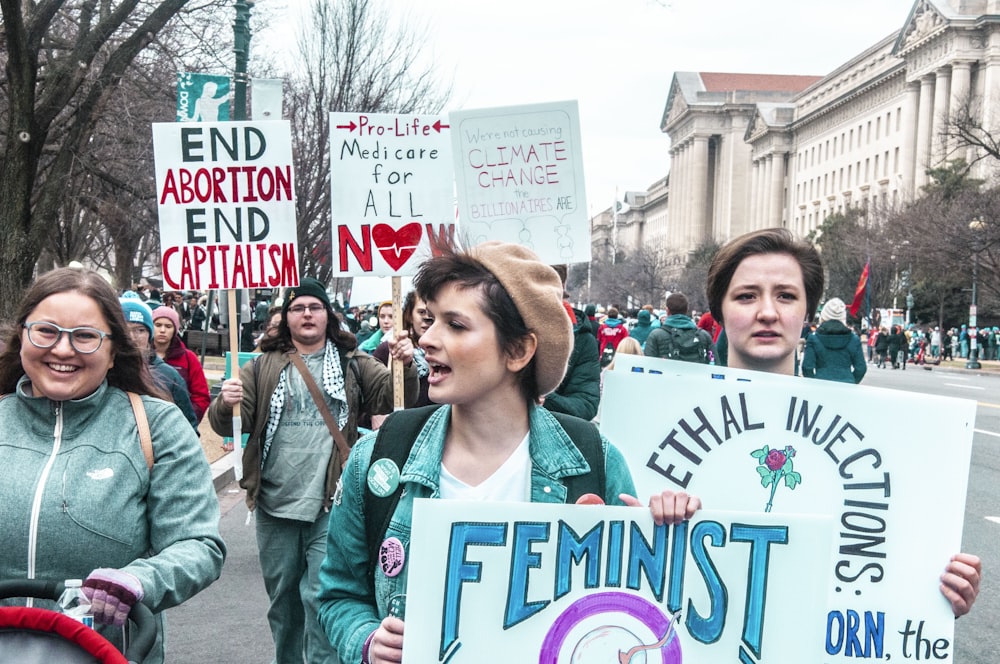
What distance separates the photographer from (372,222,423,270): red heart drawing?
6.38m

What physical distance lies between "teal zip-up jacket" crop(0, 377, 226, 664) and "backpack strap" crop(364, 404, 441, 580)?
60 cm

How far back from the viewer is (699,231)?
127562mm

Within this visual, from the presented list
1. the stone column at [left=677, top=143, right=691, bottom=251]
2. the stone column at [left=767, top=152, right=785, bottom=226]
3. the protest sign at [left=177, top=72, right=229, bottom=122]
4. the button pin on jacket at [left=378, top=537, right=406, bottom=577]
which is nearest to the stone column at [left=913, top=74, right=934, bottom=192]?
the stone column at [left=767, top=152, right=785, bottom=226]

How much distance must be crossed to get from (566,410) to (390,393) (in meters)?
1.08

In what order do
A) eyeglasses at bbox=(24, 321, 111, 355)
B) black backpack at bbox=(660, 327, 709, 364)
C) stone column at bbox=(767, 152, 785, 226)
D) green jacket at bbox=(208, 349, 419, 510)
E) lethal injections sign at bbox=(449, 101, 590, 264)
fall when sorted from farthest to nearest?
stone column at bbox=(767, 152, 785, 226) < black backpack at bbox=(660, 327, 709, 364) < lethal injections sign at bbox=(449, 101, 590, 264) < green jacket at bbox=(208, 349, 419, 510) < eyeglasses at bbox=(24, 321, 111, 355)

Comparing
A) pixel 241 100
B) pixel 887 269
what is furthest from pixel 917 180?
pixel 241 100

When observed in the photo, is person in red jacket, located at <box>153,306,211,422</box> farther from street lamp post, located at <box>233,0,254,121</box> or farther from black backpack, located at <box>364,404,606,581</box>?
street lamp post, located at <box>233,0,254,121</box>

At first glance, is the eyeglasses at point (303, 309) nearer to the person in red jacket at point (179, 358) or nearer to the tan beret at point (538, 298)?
the person in red jacket at point (179, 358)

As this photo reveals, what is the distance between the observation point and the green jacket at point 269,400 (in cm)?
527

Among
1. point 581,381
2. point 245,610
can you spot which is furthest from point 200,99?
point 581,381

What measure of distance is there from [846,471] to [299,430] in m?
3.09

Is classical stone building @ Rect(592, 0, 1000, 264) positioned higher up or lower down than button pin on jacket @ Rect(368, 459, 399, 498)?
higher up

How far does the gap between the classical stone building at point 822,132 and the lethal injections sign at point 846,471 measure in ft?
126

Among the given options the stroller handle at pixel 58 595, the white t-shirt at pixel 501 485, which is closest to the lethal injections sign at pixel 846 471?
the white t-shirt at pixel 501 485
